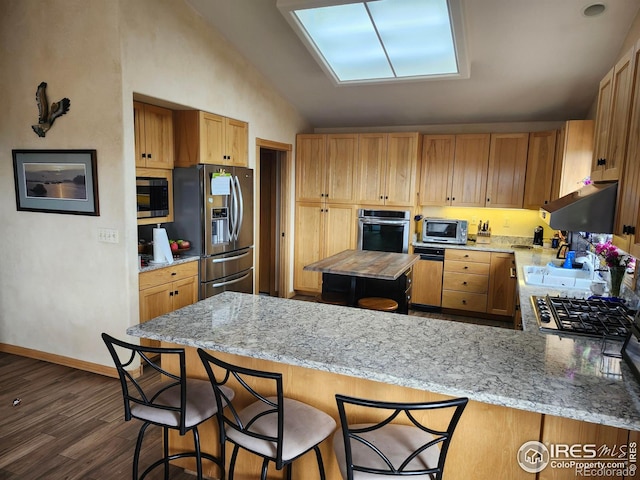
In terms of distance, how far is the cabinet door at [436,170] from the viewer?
5352 mm

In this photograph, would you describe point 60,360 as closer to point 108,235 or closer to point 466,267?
point 108,235

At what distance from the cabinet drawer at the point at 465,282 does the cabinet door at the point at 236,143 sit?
2.84 metres

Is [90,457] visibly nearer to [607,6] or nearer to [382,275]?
[382,275]

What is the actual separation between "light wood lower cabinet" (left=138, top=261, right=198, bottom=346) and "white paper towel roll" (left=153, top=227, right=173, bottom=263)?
0.10 meters

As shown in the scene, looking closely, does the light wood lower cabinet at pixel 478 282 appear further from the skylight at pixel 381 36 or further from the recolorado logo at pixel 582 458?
the recolorado logo at pixel 582 458

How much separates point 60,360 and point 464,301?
4.36 m

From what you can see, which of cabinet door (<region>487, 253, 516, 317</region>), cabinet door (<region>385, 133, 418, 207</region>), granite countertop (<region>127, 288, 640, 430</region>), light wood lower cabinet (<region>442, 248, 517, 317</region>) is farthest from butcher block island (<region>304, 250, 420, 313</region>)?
granite countertop (<region>127, 288, 640, 430</region>)

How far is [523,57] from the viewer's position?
399 cm

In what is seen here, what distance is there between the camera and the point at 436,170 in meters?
5.44

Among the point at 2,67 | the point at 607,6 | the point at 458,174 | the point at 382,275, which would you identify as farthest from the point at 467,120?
the point at 2,67

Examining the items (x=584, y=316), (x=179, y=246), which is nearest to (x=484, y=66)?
(x=584, y=316)

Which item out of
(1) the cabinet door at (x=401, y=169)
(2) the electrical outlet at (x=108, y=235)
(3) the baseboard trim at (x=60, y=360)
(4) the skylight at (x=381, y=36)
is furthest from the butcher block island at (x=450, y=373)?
(1) the cabinet door at (x=401, y=169)

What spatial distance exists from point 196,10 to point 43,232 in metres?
2.41

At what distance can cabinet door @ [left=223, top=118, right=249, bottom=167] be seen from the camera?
14.4 feet
